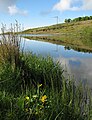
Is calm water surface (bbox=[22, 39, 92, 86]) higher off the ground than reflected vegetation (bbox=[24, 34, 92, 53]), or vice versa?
calm water surface (bbox=[22, 39, 92, 86])

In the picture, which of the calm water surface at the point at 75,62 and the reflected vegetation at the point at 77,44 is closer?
the calm water surface at the point at 75,62

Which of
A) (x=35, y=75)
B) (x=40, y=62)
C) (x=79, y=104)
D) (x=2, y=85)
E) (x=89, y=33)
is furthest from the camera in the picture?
(x=89, y=33)

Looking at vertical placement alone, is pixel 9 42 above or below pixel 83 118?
above

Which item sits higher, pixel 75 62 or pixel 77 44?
pixel 75 62

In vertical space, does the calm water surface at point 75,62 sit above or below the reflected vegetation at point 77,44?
above

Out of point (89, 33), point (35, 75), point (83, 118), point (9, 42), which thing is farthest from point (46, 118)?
point (89, 33)

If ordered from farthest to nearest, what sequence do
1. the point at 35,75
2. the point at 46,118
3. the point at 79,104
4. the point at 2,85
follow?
the point at 35,75
the point at 2,85
the point at 79,104
the point at 46,118

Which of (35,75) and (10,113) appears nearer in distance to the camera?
(10,113)

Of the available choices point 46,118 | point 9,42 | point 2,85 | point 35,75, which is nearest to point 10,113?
point 46,118

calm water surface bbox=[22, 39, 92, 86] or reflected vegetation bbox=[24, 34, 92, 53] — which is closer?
calm water surface bbox=[22, 39, 92, 86]

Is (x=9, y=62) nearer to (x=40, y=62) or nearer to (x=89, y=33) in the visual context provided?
(x=40, y=62)

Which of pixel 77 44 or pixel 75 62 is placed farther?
pixel 77 44

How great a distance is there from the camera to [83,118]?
763cm

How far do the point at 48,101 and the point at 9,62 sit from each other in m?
5.39
